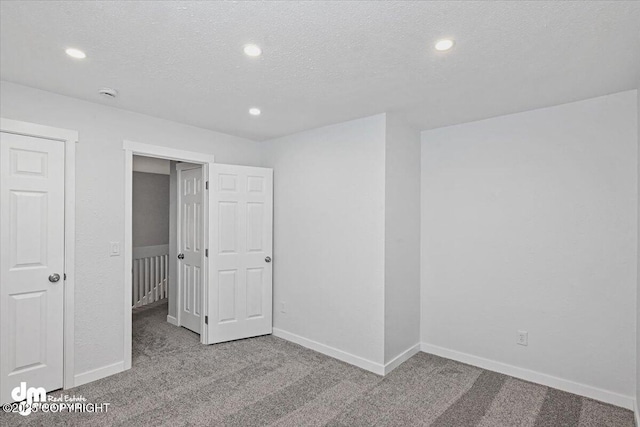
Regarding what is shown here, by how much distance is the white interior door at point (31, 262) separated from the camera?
2559 millimetres

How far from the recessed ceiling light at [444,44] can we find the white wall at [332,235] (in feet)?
4.06

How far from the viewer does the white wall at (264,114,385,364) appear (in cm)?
327

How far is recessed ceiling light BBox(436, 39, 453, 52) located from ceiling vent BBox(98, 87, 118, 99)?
241 centimetres

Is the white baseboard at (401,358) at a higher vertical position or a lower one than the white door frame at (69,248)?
lower

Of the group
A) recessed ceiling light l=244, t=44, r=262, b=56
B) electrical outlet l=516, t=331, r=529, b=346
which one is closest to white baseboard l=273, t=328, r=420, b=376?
electrical outlet l=516, t=331, r=529, b=346

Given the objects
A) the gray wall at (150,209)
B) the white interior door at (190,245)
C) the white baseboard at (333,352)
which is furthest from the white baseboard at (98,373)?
the gray wall at (150,209)

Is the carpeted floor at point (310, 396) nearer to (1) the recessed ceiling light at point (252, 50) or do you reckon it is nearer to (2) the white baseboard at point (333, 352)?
(2) the white baseboard at point (333, 352)

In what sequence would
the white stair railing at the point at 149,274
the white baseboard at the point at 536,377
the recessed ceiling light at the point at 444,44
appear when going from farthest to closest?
the white stair railing at the point at 149,274 < the white baseboard at the point at 536,377 < the recessed ceiling light at the point at 444,44

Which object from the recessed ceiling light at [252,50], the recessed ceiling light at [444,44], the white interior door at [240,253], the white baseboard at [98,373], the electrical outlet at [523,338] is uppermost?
the recessed ceiling light at [252,50]

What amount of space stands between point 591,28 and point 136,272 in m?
6.02

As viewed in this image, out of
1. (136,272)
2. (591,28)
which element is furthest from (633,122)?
(136,272)

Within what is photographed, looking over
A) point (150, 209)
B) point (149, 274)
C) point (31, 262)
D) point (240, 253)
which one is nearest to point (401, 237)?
point (240, 253)

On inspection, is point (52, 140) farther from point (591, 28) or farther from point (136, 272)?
point (591, 28)

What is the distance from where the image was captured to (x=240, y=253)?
13.3ft
